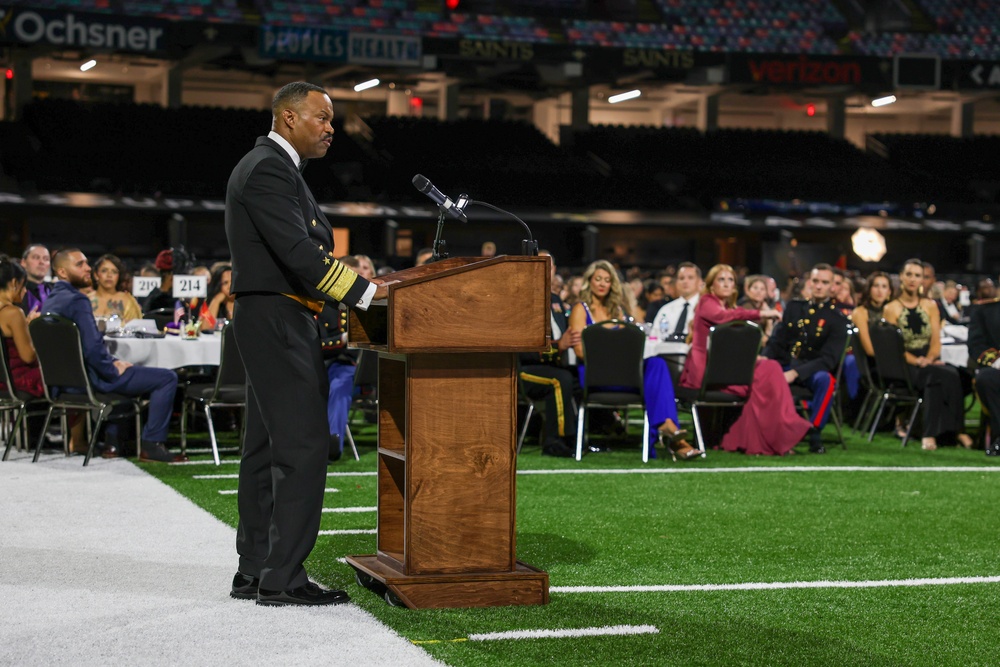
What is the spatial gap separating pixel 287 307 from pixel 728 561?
2.29 m

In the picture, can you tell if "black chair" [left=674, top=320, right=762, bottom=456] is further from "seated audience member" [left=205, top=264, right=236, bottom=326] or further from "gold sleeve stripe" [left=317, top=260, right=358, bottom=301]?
"gold sleeve stripe" [left=317, top=260, right=358, bottom=301]

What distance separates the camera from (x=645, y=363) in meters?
9.55

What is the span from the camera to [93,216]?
26.0 m

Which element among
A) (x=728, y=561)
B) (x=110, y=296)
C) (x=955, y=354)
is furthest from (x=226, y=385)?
(x=955, y=354)

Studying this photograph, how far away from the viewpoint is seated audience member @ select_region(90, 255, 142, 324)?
10.5 meters

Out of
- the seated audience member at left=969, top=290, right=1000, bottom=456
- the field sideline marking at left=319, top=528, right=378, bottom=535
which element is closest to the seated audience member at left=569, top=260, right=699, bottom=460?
the seated audience member at left=969, top=290, right=1000, bottom=456

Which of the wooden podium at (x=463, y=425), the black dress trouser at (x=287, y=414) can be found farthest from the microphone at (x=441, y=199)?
the black dress trouser at (x=287, y=414)

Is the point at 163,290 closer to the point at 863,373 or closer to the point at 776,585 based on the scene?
the point at 863,373

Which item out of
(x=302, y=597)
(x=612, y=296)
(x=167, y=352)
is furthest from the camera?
(x=612, y=296)

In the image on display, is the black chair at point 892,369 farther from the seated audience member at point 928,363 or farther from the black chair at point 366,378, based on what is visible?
the black chair at point 366,378

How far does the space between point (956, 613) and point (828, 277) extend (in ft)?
19.7

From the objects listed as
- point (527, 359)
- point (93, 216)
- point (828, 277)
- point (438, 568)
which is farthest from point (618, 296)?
point (93, 216)

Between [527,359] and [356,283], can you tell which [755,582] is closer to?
[356,283]

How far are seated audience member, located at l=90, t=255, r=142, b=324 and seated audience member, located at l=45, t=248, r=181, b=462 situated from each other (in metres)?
1.69
